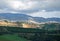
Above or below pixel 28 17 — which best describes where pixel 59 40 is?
below

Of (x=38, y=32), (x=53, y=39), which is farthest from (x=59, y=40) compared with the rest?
(x=38, y=32)

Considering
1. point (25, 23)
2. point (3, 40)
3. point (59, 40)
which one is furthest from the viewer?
point (25, 23)

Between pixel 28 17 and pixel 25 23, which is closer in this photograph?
pixel 25 23

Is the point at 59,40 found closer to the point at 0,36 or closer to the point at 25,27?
the point at 25,27

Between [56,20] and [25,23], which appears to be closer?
[25,23]

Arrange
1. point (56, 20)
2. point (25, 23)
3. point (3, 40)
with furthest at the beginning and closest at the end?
point (56, 20), point (25, 23), point (3, 40)

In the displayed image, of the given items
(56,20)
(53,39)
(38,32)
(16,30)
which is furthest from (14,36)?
(56,20)

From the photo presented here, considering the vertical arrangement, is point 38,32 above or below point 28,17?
below

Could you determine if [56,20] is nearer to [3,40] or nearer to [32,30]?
[32,30]

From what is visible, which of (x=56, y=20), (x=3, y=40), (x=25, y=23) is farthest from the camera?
(x=56, y=20)
